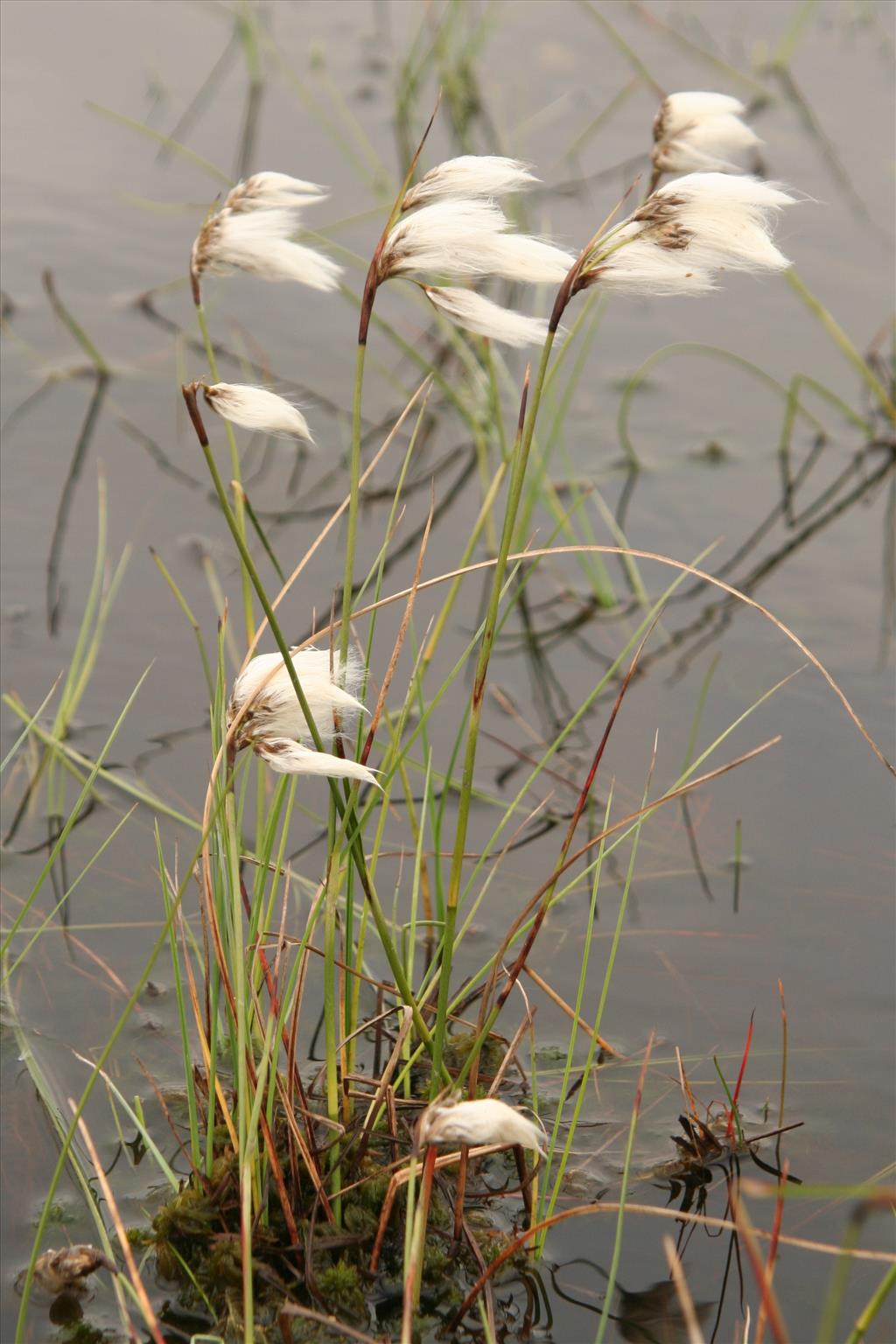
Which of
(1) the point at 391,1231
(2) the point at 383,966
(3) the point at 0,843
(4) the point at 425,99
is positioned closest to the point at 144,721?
(3) the point at 0,843

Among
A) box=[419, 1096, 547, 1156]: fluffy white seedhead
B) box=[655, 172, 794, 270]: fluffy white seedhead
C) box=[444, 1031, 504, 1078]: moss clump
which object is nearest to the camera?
box=[419, 1096, 547, 1156]: fluffy white seedhead

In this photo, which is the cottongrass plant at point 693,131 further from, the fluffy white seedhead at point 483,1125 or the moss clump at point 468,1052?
the fluffy white seedhead at point 483,1125

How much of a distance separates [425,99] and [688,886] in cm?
336

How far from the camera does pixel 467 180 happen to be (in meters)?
1.19

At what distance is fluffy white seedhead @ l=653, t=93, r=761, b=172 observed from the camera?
1.97 m

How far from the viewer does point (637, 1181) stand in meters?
1.65

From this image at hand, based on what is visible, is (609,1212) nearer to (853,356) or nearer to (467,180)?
(467,180)

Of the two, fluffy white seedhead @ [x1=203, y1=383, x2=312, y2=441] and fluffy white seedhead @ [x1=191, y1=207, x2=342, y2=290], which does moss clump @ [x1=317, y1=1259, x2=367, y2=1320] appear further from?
fluffy white seedhead @ [x1=191, y1=207, x2=342, y2=290]

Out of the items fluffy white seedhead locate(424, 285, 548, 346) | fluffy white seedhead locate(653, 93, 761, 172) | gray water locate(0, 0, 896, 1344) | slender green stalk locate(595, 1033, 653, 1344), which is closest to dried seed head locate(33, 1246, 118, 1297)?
gray water locate(0, 0, 896, 1344)

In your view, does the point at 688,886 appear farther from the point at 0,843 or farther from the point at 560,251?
the point at 560,251

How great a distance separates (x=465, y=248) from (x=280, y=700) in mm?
427

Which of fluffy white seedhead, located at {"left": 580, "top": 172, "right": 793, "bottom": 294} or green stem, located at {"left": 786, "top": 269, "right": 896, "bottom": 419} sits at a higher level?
fluffy white seedhead, located at {"left": 580, "top": 172, "right": 793, "bottom": 294}

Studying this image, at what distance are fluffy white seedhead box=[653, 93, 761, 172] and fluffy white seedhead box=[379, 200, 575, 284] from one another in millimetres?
917

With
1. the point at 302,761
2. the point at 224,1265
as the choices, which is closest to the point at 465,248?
the point at 302,761
